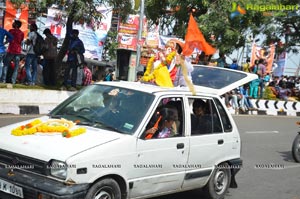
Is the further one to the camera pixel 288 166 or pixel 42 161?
pixel 288 166

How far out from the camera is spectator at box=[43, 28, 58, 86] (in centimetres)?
1453

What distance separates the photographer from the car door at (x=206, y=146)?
5703 millimetres

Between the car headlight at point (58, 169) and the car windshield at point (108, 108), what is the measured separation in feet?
2.93

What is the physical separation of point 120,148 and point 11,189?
1143mm

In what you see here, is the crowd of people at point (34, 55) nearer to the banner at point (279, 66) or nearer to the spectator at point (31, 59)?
the spectator at point (31, 59)

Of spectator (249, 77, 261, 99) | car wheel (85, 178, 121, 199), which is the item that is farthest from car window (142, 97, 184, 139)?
spectator (249, 77, 261, 99)

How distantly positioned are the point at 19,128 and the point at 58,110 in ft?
2.52

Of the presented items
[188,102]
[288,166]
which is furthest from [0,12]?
[188,102]

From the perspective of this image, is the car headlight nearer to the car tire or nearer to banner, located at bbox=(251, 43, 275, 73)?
the car tire

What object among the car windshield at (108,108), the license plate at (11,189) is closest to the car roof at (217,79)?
the car windshield at (108,108)

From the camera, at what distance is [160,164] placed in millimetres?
5238

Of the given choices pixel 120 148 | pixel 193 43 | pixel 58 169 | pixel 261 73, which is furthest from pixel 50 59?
pixel 58 169

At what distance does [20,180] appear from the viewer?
444cm

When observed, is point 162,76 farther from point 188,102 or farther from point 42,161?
point 42,161
